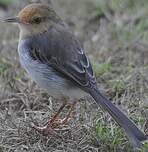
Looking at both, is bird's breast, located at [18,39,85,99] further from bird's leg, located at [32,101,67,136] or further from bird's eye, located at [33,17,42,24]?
bird's eye, located at [33,17,42,24]

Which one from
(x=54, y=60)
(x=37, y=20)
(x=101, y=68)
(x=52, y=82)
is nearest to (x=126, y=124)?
(x=52, y=82)

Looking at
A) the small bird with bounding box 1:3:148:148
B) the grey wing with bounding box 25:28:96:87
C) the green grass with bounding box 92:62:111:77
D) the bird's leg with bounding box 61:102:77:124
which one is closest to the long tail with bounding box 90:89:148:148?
the small bird with bounding box 1:3:148:148

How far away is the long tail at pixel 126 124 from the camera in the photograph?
495 cm

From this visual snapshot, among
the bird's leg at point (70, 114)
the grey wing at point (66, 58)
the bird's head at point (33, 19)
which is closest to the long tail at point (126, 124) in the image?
the grey wing at point (66, 58)

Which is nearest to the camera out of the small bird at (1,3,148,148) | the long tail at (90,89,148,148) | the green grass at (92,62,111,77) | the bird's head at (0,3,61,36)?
the long tail at (90,89,148,148)

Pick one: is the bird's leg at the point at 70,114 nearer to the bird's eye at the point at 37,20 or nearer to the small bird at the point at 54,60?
the small bird at the point at 54,60

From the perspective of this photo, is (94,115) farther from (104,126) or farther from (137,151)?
(137,151)

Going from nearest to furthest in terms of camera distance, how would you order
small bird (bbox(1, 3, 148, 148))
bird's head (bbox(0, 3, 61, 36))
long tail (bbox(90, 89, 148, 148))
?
long tail (bbox(90, 89, 148, 148)), small bird (bbox(1, 3, 148, 148)), bird's head (bbox(0, 3, 61, 36))

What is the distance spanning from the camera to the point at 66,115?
588 centimetres

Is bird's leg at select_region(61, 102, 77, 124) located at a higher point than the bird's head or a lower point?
lower

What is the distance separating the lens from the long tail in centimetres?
495

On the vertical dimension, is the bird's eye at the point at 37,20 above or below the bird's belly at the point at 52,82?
above

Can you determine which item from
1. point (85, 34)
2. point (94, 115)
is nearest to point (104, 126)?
point (94, 115)

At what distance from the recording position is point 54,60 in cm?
545
